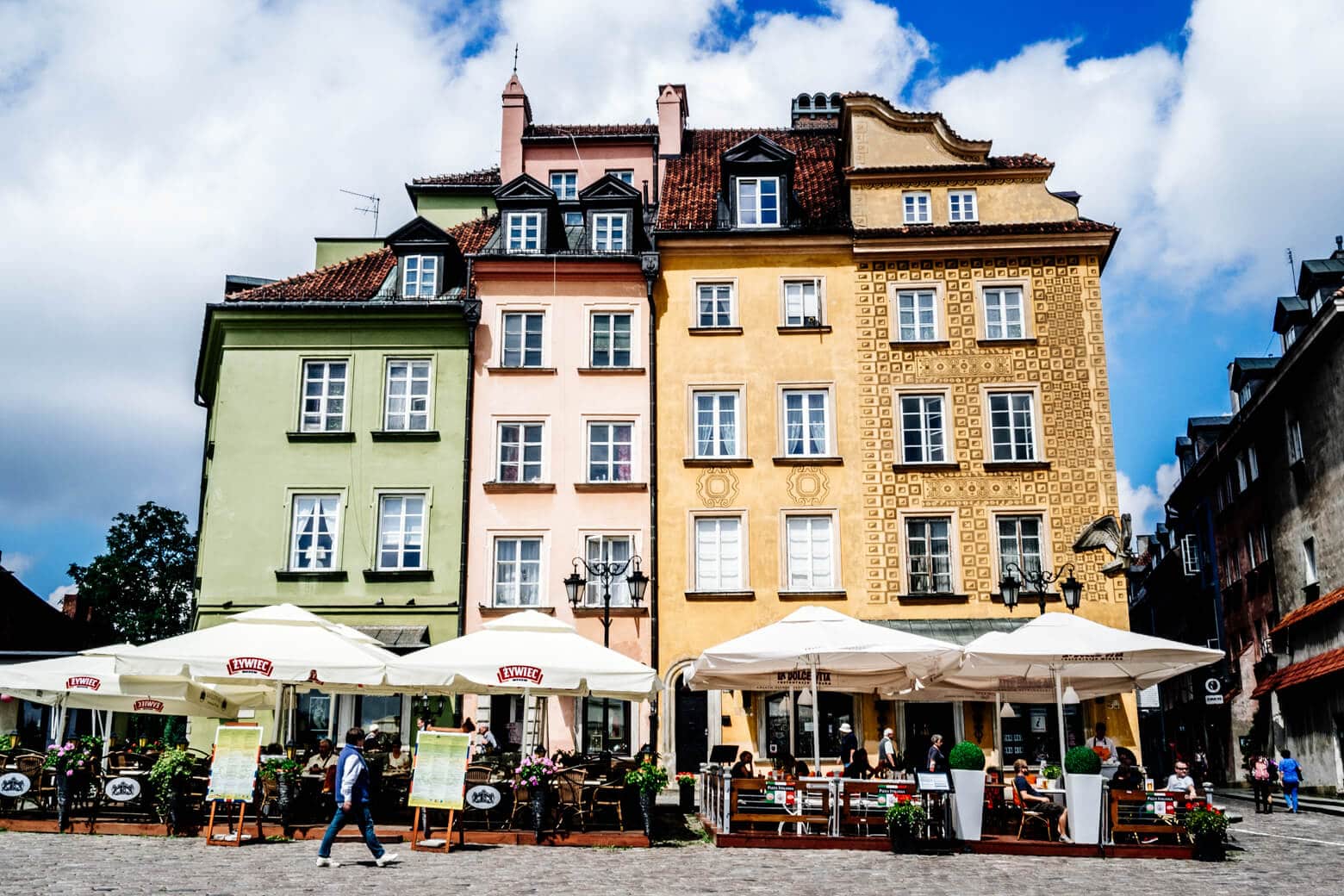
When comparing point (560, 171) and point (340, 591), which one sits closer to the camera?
point (340, 591)

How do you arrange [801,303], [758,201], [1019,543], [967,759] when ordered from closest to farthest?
1. [967,759]
2. [1019,543]
3. [801,303]
4. [758,201]

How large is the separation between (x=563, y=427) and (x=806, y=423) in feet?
19.3

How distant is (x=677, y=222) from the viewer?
1278 inches

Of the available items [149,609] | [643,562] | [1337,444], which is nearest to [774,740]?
[643,562]

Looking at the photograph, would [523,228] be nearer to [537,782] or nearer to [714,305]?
[714,305]

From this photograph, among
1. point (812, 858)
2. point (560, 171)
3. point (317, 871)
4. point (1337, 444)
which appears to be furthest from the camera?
point (560, 171)

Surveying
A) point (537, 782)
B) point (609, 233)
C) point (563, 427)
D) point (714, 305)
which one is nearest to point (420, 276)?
point (609, 233)

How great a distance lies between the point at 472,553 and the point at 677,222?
9.92 meters

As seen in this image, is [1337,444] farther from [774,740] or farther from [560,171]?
[560,171]

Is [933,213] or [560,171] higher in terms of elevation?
[560,171]

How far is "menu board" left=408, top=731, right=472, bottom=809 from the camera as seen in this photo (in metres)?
16.2

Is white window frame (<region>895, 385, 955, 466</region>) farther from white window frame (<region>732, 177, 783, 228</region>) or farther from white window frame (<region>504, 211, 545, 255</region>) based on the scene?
white window frame (<region>504, 211, 545, 255</region>)

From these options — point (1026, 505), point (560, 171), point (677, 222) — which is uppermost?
point (560, 171)

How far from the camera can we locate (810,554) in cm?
2989
